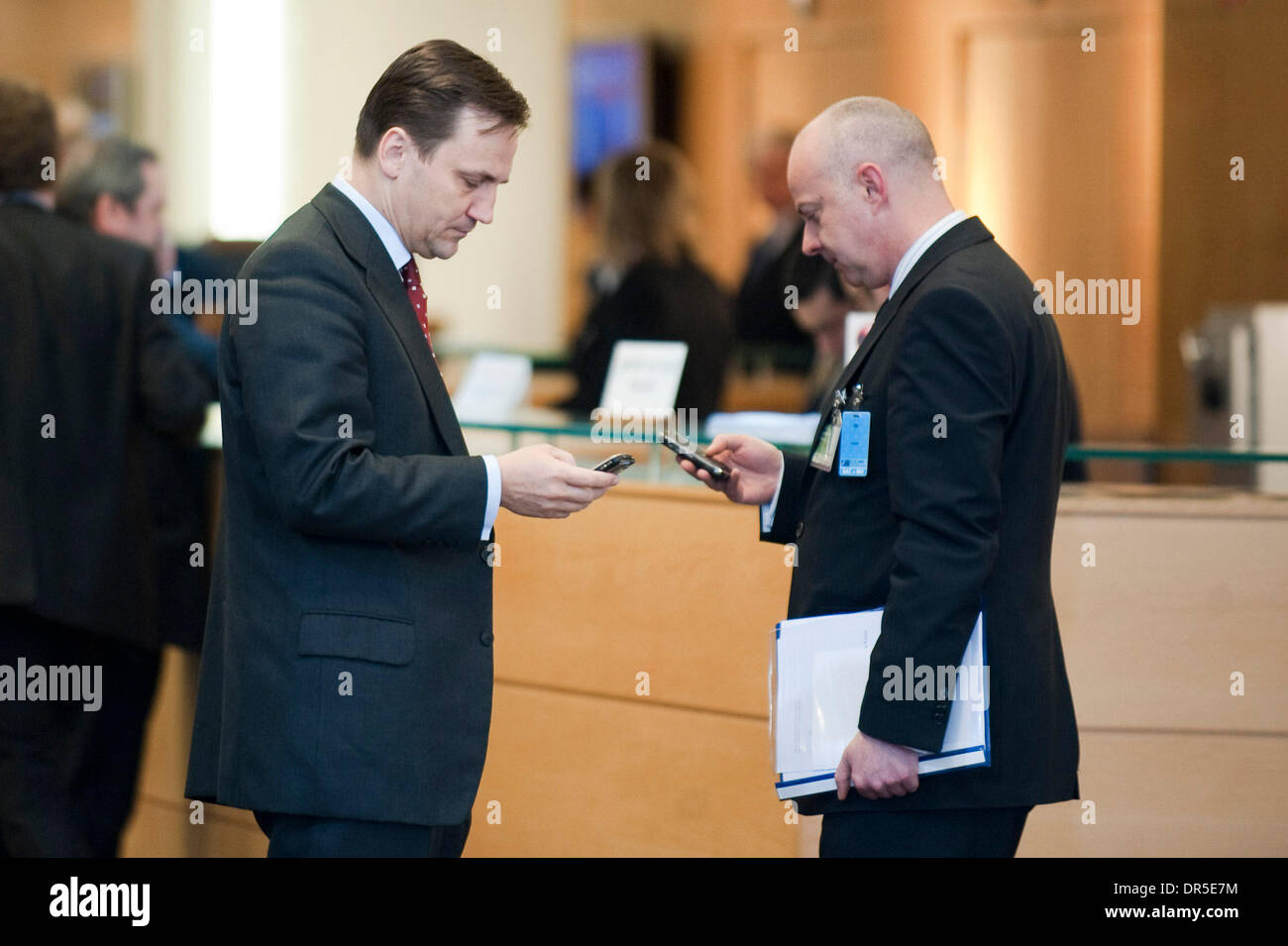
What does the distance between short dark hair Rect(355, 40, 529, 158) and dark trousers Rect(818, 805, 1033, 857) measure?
3.42 feet

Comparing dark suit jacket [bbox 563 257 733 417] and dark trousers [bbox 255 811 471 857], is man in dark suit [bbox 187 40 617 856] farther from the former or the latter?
dark suit jacket [bbox 563 257 733 417]

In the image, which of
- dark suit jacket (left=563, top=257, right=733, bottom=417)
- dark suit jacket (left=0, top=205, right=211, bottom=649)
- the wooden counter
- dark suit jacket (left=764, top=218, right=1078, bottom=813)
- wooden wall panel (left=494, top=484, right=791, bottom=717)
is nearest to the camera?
dark suit jacket (left=764, top=218, right=1078, bottom=813)

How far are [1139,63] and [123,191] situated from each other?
18.8 ft

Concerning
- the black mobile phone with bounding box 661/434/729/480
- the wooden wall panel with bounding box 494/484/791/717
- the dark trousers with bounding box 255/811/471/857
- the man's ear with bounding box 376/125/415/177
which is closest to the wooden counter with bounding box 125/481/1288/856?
the wooden wall panel with bounding box 494/484/791/717

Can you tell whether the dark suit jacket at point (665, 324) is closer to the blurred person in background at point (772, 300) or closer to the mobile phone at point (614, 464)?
the blurred person in background at point (772, 300)

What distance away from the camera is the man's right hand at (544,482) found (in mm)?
1907

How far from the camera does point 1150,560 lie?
107 inches

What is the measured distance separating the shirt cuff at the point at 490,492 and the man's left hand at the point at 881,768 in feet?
1.79

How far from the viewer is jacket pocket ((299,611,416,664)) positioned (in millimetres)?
1844

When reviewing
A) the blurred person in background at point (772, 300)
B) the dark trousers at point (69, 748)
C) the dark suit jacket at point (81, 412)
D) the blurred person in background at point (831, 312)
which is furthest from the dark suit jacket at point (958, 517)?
the blurred person in background at point (772, 300)

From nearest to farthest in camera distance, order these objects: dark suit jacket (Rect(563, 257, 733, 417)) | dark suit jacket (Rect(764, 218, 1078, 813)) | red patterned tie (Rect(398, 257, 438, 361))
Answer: dark suit jacket (Rect(764, 218, 1078, 813)) < red patterned tie (Rect(398, 257, 438, 361)) < dark suit jacket (Rect(563, 257, 733, 417))

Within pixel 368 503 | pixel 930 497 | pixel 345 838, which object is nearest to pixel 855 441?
pixel 930 497

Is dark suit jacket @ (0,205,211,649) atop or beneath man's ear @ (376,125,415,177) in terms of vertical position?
beneath
